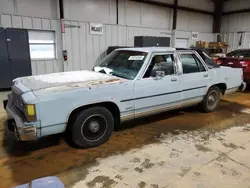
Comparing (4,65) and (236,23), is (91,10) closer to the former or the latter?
(4,65)

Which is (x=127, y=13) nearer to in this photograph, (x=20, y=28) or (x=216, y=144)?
(x=20, y=28)

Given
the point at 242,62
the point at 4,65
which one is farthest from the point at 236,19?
the point at 4,65

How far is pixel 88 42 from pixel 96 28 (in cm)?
73

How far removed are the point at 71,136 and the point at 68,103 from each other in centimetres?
59

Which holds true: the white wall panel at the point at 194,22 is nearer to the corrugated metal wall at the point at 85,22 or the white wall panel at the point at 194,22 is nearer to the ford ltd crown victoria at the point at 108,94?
the corrugated metal wall at the point at 85,22

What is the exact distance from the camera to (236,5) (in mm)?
13672

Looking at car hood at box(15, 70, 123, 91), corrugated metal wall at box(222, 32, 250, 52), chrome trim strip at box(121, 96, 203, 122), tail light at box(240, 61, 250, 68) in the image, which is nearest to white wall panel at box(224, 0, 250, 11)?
corrugated metal wall at box(222, 32, 250, 52)

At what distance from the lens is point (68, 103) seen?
279cm

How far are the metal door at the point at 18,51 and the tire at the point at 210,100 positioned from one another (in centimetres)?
629

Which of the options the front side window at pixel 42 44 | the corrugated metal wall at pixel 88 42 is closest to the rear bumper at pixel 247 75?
the corrugated metal wall at pixel 88 42

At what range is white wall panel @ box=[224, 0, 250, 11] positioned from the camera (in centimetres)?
1320

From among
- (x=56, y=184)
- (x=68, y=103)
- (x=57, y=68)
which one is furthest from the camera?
(x=57, y=68)

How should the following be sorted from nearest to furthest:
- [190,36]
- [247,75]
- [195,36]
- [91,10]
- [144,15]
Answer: [247,75]
[91,10]
[144,15]
[190,36]
[195,36]

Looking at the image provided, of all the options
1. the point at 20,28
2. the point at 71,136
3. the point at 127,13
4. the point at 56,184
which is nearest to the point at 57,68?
the point at 20,28
